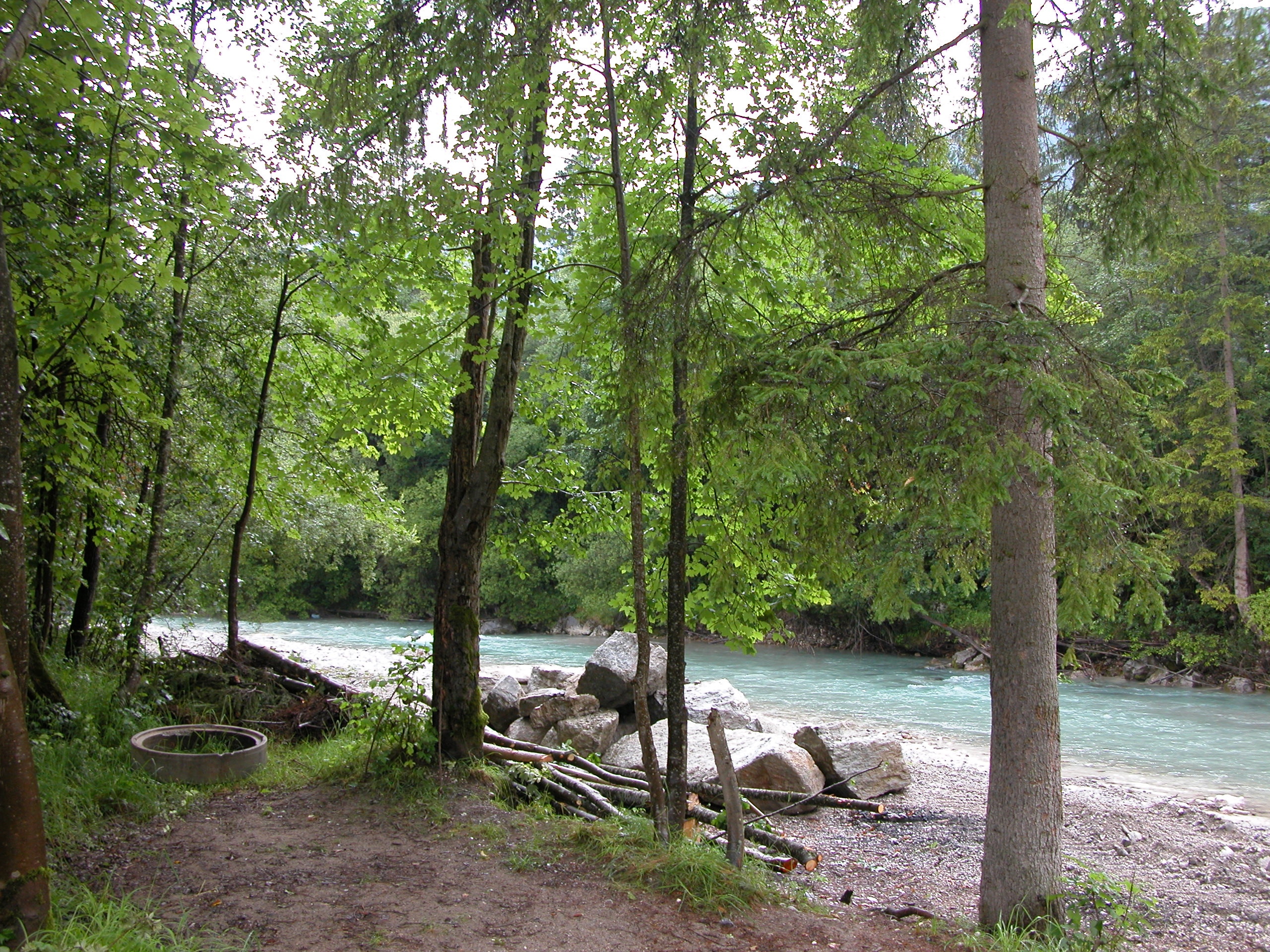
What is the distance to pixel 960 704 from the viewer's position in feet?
54.8

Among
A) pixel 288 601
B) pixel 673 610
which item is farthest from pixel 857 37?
pixel 288 601

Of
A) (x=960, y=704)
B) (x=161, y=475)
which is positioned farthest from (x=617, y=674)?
(x=960, y=704)

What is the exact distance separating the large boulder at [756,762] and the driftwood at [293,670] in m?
2.91

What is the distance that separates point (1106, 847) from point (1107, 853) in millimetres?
174

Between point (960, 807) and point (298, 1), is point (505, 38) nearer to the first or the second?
point (298, 1)

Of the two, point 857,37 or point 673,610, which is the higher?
point 857,37

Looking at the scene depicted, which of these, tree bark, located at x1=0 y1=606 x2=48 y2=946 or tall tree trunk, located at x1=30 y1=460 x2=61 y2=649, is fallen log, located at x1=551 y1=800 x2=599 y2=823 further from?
tall tree trunk, located at x1=30 y1=460 x2=61 y2=649

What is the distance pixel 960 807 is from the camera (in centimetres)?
838

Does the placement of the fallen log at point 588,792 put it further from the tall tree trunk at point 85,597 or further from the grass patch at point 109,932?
the tall tree trunk at point 85,597

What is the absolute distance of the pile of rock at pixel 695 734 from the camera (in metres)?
8.22

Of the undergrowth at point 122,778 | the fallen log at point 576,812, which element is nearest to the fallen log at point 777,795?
the fallen log at point 576,812

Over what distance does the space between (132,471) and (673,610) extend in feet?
22.1

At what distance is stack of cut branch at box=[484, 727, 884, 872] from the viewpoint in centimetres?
591

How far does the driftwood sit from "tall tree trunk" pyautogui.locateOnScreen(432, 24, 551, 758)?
2.16 m
